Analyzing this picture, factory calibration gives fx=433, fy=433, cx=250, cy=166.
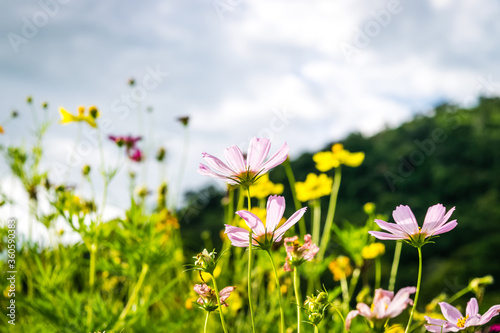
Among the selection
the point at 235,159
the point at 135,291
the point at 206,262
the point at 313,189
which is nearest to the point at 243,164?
the point at 235,159

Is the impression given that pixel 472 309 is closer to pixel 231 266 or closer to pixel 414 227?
pixel 414 227

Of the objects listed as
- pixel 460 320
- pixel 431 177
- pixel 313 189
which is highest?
pixel 431 177

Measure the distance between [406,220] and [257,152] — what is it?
16 centimetres

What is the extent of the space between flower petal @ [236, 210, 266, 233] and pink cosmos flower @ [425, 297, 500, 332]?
0.60 feet

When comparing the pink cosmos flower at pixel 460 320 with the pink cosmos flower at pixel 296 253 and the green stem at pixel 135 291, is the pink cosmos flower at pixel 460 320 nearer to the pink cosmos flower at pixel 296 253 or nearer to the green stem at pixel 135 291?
the pink cosmos flower at pixel 296 253

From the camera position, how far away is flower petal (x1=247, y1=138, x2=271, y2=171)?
0.45 meters

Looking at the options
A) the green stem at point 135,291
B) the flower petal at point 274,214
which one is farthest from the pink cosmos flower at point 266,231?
the green stem at point 135,291

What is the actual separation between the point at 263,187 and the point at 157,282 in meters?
0.50

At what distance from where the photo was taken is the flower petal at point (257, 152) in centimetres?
45

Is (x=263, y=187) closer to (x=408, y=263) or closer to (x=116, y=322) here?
(x=116, y=322)

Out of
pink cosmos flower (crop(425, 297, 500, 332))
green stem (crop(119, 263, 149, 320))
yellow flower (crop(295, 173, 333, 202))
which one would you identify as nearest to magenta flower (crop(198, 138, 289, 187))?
pink cosmos flower (crop(425, 297, 500, 332))

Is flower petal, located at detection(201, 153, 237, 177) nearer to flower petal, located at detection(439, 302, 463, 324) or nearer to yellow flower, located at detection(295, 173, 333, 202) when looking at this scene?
flower petal, located at detection(439, 302, 463, 324)

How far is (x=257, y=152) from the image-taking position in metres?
0.46

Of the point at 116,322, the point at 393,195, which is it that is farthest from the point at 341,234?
the point at 393,195
